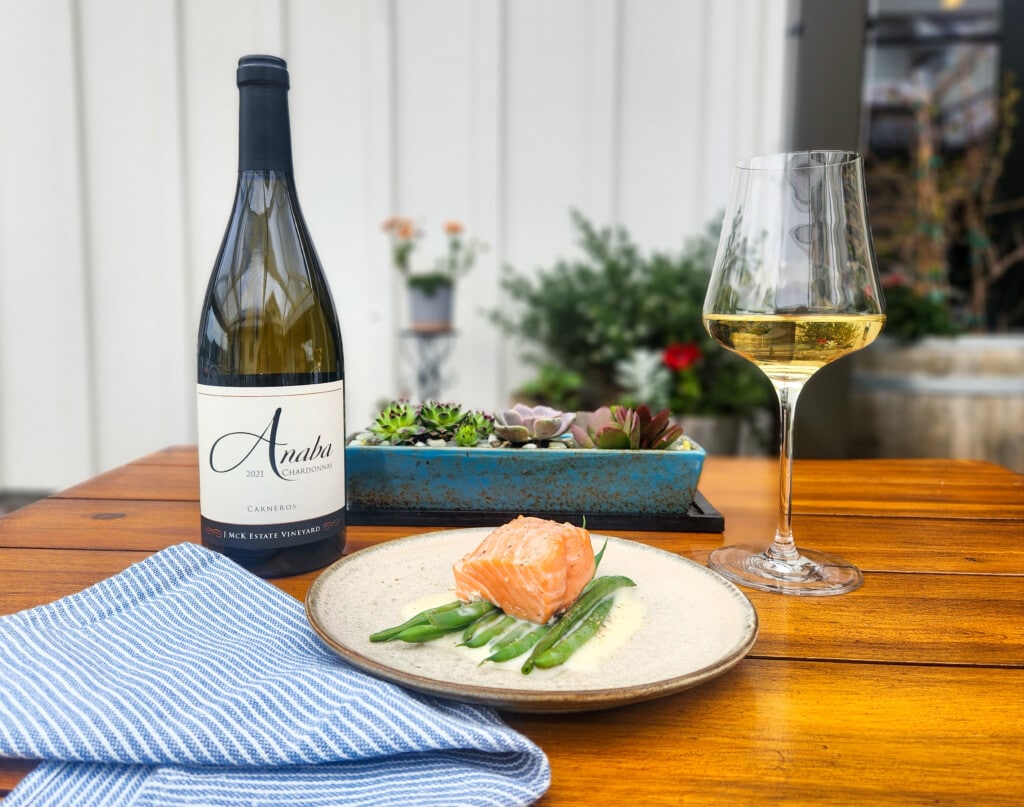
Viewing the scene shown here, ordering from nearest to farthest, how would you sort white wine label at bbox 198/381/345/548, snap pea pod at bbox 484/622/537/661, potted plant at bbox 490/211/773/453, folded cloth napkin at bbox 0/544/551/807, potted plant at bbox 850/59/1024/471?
1. folded cloth napkin at bbox 0/544/551/807
2. snap pea pod at bbox 484/622/537/661
3. white wine label at bbox 198/381/345/548
4. potted plant at bbox 850/59/1024/471
5. potted plant at bbox 490/211/773/453

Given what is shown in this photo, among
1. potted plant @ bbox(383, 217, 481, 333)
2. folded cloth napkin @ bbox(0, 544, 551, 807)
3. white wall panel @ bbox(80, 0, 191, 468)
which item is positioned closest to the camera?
folded cloth napkin @ bbox(0, 544, 551, 807)

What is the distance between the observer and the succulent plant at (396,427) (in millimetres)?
821

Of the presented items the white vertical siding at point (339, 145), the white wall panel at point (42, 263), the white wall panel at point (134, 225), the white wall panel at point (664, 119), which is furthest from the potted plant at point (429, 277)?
the white wall panel at point (42, 263)

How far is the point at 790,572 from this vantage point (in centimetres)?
67

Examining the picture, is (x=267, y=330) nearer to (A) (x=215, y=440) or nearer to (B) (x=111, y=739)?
(A) (x=215, y=440)

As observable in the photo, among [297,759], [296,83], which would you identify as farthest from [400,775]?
[296,83]

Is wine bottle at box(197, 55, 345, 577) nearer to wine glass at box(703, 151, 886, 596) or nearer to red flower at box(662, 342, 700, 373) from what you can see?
wine glass at box(703, 151, 886, 596)

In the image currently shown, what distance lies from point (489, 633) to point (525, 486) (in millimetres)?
328

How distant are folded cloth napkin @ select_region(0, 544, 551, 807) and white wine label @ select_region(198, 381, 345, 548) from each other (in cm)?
17

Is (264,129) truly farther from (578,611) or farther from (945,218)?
(945,218)

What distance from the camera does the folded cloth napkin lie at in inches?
13.6

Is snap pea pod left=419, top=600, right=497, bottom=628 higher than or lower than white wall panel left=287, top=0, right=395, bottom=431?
lower

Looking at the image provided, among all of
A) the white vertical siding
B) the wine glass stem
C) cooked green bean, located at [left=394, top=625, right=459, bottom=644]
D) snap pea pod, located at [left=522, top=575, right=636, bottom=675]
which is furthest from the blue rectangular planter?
the white vertical siding

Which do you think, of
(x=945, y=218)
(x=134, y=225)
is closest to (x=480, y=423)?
(x=134, y=225)
